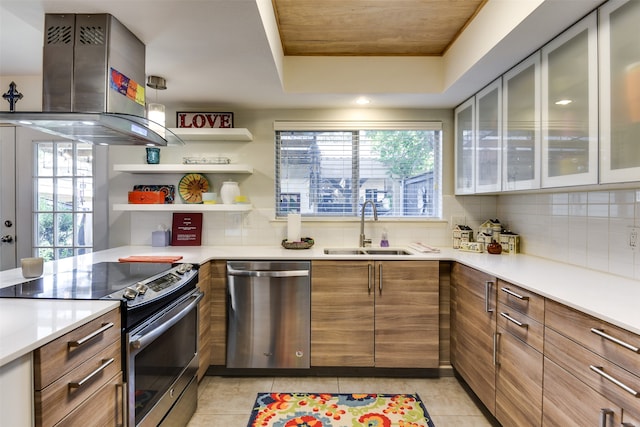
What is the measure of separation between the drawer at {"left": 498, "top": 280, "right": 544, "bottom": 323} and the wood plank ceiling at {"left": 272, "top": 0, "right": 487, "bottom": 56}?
1.66 metres

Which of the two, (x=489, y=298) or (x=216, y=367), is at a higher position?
(x=489, y=298)

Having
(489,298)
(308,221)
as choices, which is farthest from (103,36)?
Answer: (489,298)

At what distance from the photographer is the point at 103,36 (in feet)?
5.36

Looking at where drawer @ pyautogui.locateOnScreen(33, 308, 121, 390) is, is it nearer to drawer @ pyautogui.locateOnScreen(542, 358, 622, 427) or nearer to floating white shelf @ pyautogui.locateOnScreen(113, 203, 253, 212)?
floating white shelf @ pyautogui.locateOnScreen(113, 203, 253, 212)

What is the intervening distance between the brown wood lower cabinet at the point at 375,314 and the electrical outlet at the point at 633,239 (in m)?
1.09

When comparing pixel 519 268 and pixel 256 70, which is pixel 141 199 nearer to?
pixel 256 70

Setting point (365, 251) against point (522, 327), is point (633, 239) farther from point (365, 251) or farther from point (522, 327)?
point (365, 251)

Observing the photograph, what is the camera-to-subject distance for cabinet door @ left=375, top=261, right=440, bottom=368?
247cm

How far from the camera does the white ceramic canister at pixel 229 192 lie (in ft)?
9.55

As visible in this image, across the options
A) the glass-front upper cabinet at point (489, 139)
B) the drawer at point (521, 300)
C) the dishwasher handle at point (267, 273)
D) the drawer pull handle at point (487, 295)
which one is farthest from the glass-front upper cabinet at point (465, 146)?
the dishwasher handle at point (267, 273)

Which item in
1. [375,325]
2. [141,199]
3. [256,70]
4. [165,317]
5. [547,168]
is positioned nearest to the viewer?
[165,317]

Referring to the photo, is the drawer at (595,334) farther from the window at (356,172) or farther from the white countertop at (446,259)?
the window at (356,172)

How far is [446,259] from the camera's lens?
8.04ft

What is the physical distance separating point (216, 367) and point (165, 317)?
114 centimetres
